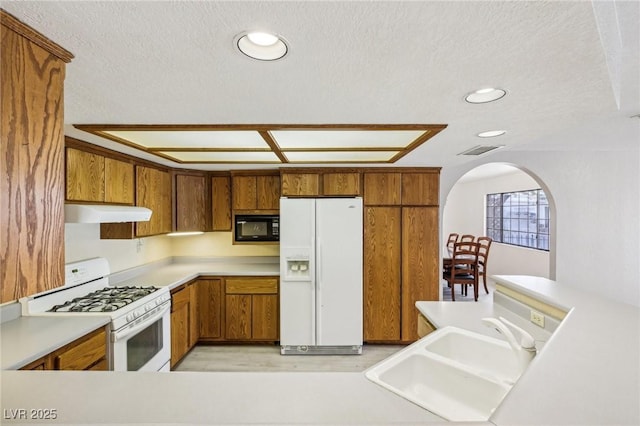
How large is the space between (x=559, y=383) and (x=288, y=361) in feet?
8.99

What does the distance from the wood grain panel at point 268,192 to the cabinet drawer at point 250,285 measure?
0.88m

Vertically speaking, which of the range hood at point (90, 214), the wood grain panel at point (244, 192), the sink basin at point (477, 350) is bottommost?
the sink basin at point (477, 350)

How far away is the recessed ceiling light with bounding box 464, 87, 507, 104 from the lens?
119 cm

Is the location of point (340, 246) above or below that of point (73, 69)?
below

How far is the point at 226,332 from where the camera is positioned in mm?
3352

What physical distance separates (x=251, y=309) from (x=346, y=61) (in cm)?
304

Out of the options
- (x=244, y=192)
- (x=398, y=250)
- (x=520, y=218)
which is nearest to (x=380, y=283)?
(x=398, y=250)

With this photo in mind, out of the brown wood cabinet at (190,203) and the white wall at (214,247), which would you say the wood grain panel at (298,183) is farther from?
the brown wood cabinet at (190,203)

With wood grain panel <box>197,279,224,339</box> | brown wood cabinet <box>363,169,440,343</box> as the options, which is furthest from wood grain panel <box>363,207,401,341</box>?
wood grain panel <box>197,279,224,339</box>

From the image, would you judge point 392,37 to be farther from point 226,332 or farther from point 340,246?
point 226,332

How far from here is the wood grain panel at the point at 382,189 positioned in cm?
333

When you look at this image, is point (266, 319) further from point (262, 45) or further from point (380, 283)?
point (262, 45)

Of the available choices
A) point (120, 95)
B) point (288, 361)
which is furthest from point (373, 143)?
point (288, 361)

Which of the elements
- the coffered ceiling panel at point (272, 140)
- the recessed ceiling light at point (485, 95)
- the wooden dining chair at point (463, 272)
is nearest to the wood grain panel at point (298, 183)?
the coffered ceiling panel at point (272, 140)
